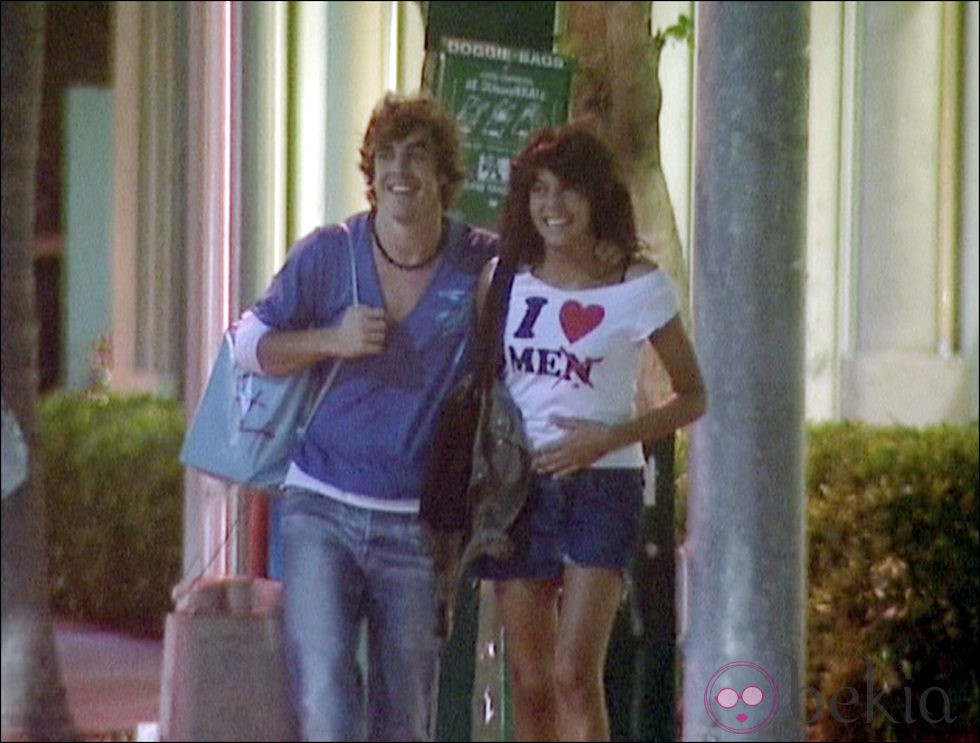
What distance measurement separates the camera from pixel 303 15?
Answer: 4.96 meters

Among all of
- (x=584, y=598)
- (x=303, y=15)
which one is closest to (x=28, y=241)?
(x=303, y=15)

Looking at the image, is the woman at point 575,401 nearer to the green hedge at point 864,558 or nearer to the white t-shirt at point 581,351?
the white t-shirt at point 581,351

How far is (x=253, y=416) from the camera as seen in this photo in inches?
187

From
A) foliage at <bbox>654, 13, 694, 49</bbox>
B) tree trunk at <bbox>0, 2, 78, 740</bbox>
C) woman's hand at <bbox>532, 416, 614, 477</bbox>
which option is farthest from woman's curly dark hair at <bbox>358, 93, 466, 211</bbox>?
tree trunk at <bbox>0, 2, 78, 740</bbox>

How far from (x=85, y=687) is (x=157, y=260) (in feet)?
5.82

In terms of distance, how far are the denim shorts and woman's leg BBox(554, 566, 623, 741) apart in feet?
0.13

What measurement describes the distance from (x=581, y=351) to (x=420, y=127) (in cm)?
69

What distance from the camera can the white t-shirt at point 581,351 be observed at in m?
4.67

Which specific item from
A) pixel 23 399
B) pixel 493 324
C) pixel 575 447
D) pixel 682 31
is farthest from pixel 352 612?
pixel 682 31

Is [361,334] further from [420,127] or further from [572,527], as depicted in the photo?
[572,527]

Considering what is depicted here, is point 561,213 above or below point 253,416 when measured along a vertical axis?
above

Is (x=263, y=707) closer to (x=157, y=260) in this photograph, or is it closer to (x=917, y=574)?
(x=157, y=260)

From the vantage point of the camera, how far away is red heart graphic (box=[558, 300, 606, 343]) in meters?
4.67

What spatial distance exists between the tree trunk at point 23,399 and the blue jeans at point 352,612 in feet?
4.90
